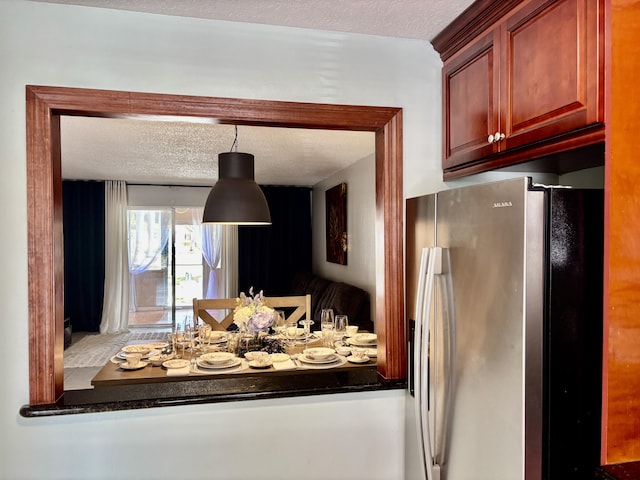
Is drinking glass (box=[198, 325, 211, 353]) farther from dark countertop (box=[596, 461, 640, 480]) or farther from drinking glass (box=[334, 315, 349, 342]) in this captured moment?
dark countertop (box=[596, 461, 640, 480])

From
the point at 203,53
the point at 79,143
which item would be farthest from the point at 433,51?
the point at 79,143

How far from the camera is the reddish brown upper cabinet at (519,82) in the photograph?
123 centimetres

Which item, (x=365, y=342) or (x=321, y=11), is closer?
(x=321, y=11)

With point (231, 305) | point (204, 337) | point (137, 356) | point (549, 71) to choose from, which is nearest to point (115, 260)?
point (231, 305)

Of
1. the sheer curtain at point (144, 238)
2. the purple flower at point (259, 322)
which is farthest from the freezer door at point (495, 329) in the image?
the sheer curtain at point (144, 238)

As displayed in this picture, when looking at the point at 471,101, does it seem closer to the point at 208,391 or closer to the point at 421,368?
the point at 421,368

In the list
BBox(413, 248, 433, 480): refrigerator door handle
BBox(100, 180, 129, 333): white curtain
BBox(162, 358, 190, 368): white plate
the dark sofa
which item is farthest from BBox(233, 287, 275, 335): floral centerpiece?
BBox(100, 180, 129, 333): white curtain

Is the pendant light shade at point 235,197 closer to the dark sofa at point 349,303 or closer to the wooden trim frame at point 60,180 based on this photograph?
the wooden trim frame at point 60,180

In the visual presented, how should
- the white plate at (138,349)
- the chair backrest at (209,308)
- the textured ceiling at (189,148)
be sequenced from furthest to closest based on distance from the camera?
the textured ceiling at (189,148) < the chair backrest at (209,308) < the white plate at (138,349)

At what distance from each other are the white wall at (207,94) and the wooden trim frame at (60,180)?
41 millimetres

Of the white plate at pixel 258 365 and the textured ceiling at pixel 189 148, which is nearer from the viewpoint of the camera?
the white plate at pixel 258 365

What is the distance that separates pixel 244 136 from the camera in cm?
400

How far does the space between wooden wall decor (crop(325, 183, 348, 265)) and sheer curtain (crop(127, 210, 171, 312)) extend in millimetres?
2763

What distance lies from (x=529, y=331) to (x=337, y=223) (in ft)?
14.9
